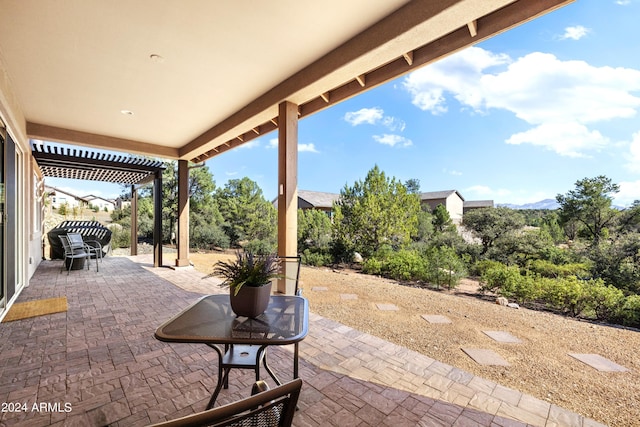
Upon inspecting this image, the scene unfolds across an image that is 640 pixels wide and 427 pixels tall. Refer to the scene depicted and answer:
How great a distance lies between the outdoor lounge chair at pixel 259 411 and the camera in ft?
1.80

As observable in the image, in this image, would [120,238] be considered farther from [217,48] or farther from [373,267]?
[217,48]

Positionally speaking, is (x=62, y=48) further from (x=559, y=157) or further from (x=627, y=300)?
(x=559, y=157)

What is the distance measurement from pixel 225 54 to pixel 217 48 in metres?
0.12

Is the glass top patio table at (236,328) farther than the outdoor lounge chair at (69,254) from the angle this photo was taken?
No

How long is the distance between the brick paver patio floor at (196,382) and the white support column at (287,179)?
1.14m

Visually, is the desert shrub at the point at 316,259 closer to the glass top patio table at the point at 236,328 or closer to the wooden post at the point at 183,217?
the wooden post at the point at 183,217

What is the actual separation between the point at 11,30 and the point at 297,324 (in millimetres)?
3720

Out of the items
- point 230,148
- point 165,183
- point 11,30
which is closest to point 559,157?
point 230,148

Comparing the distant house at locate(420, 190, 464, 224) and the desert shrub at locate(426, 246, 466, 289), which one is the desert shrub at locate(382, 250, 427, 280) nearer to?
the desert shrub at locate(426, 246, 466, 289)

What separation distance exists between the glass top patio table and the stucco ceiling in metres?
2.35

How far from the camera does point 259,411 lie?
66cm

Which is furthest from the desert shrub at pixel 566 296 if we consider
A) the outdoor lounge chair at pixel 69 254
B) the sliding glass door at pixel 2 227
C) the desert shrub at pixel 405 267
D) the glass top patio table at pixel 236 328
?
the outdoor lounge chair at pixel 69 254

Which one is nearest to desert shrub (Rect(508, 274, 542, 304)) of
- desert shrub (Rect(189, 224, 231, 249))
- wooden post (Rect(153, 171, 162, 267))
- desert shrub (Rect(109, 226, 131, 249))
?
wooden post (Rect(153, 171, 162, 267))

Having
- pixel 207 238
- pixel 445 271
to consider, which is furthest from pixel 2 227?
pixel 207 238
